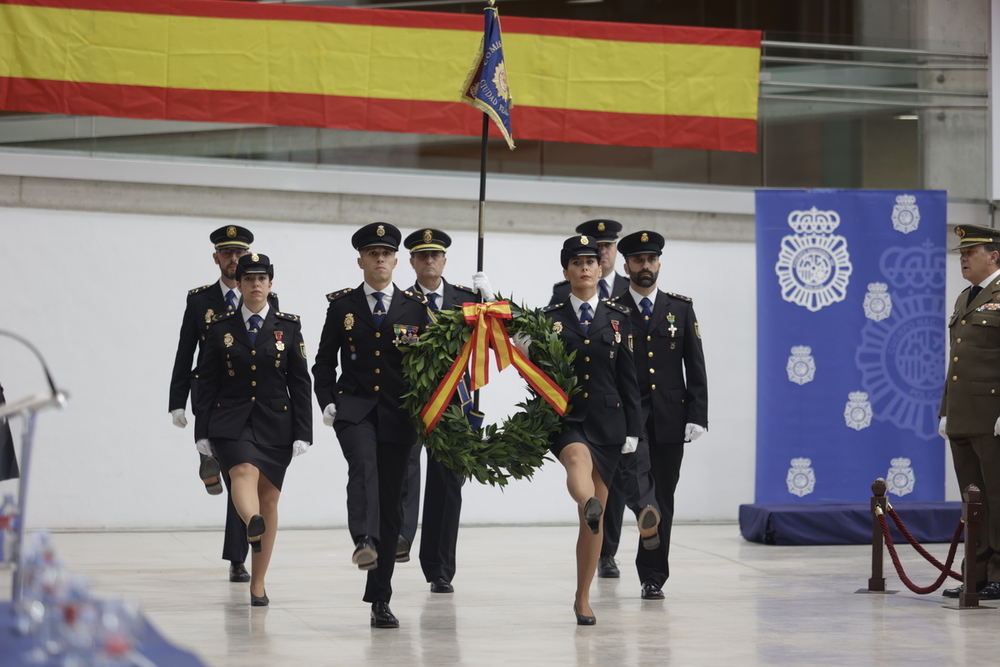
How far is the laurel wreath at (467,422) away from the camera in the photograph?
5840 mm

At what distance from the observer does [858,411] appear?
10.2 metres

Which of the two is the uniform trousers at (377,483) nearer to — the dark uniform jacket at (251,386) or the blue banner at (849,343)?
the dark uniform jacket at (251,386)

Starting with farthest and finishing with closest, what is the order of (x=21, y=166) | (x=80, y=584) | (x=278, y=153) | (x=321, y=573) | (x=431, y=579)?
1. (x=278, y=153)
2. (x=21, y=166)
3. (x=321, y=573)
4. (x=431, y=579)
5. (x=80, y=584)

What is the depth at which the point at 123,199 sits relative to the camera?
9961mm

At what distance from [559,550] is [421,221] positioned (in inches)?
125

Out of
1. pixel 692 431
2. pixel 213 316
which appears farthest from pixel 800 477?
pixel 213 316

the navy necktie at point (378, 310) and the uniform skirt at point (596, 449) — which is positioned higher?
the navy necktie at point (378, 310)

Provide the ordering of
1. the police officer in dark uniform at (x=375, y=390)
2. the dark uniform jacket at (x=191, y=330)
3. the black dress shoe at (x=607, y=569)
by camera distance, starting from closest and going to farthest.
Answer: the police officer in dark uniform at (x=375, y=390) < the dark uniform jacket at (x=191, y=330) < the black dress shoe at (x=607, y=569)

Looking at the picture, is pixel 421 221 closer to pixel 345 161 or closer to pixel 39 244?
pixel 345 161

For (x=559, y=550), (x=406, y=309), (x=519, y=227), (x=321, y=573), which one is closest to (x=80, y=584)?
(x=406, y=309)

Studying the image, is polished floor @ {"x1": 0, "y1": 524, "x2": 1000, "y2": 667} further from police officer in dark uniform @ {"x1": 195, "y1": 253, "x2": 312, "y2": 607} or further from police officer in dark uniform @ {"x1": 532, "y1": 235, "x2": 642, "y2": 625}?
police officer in dark uniform @ {"x1": 195, "y1": 253, "x2": 312, "y2": 607}

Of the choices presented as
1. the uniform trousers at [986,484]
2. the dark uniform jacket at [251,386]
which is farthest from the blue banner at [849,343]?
the dark uniform jacket at [251,386]

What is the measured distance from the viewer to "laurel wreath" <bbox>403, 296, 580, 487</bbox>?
19.2 feet

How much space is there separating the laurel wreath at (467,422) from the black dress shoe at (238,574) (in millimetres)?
1946
